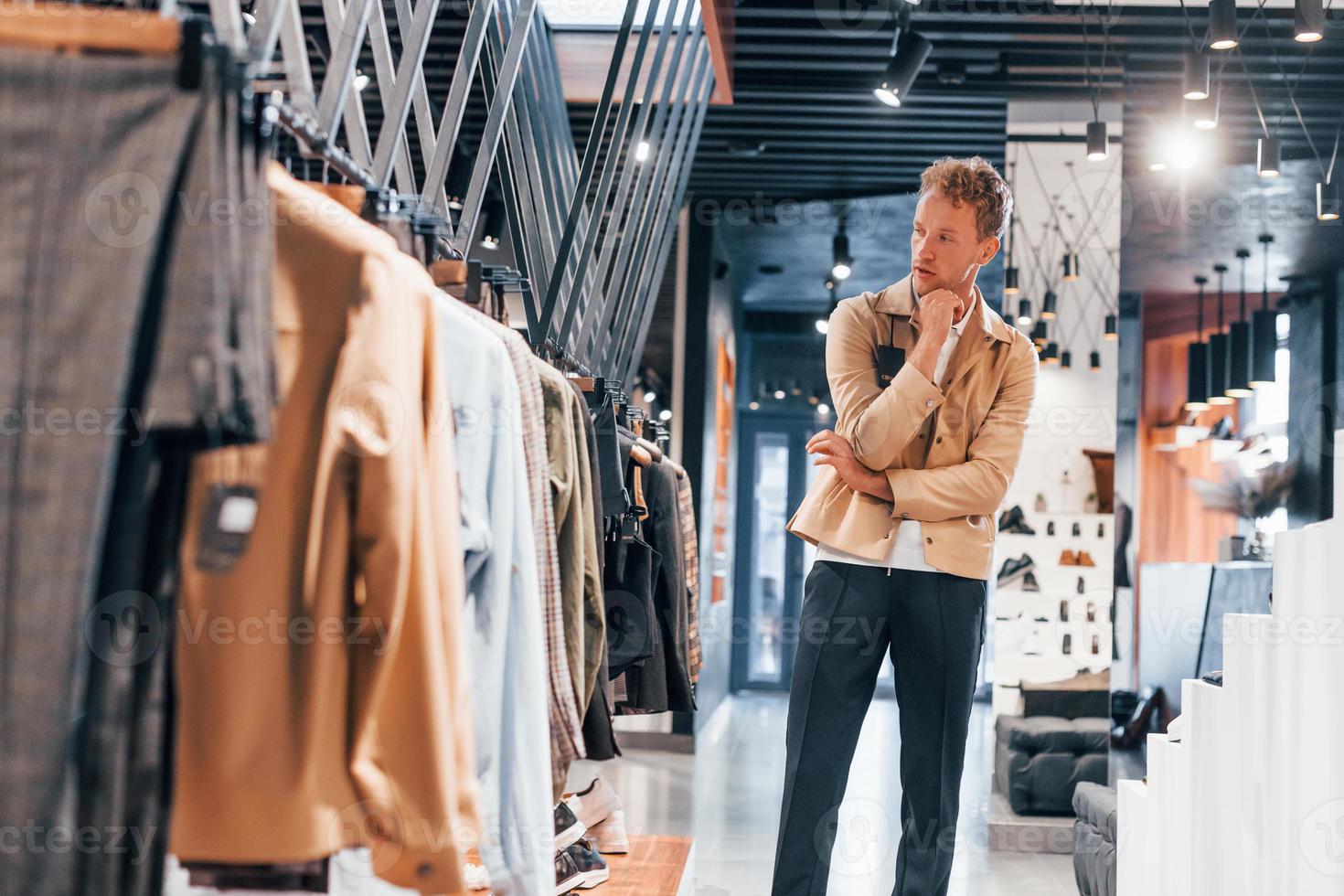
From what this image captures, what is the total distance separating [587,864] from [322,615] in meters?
2.14

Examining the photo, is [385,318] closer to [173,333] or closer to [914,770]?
[173,333]

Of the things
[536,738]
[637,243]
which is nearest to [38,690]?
[536,738]

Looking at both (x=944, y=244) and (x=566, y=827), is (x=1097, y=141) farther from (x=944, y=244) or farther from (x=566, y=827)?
(x=566, y=827)

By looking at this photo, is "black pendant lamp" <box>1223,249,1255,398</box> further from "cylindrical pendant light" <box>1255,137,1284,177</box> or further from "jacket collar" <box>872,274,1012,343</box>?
"jacket collar" <box>872,274,1012,343</box>

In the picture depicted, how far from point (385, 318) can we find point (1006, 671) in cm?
463

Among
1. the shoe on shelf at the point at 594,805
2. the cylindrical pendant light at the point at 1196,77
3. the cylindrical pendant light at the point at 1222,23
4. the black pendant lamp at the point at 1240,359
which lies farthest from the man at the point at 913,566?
the black pendant lamp at the point at 1240,359

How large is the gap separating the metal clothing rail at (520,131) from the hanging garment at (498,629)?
1.04 feet

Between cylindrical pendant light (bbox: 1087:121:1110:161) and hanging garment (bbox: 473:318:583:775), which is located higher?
cylindrical pendant light (bbox: 1087:121:1110:161)

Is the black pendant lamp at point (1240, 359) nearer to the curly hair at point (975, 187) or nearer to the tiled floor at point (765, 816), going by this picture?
the tiled floor at point (765, 816)

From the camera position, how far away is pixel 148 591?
47.2 inches

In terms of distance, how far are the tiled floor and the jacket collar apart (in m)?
2.27

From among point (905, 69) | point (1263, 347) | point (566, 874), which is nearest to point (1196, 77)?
point (905, 69)

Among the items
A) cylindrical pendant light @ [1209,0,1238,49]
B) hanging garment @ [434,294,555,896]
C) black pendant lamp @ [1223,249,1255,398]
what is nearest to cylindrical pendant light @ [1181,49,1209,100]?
cylindrical pendant light @ [1209,0,1238,49]

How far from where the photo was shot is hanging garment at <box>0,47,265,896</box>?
3.52ft
